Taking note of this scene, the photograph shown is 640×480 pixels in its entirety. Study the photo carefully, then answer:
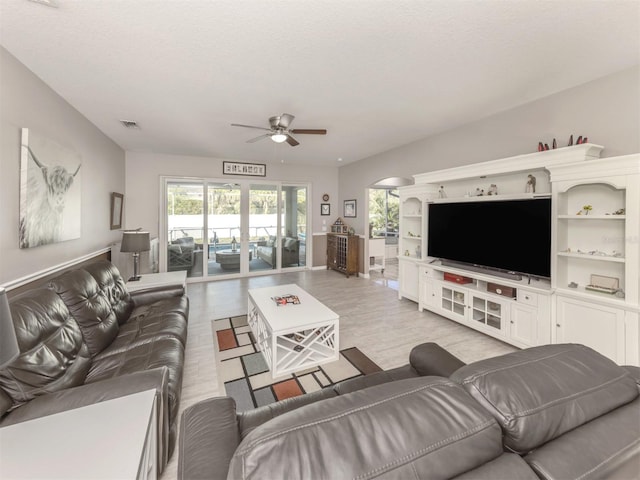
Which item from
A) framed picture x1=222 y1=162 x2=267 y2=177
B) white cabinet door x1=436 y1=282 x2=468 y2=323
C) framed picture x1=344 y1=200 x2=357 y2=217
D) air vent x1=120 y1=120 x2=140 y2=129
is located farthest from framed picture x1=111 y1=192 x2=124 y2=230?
white cabinet door x1=436 y1=282 x2=468 y2=323

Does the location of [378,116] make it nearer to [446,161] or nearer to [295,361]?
[446,161]

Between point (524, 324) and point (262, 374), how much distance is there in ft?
8.87

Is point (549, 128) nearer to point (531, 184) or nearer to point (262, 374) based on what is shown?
point (531, 184)

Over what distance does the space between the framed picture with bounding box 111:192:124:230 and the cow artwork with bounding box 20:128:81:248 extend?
4.70 feet

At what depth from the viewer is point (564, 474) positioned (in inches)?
23.7

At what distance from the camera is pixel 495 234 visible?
3193mm

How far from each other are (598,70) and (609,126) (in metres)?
0.51

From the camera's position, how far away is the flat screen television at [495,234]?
9.10ft

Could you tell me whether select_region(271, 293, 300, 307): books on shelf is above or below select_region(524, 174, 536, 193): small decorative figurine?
below

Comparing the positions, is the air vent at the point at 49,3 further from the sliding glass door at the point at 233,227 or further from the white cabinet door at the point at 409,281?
the white cabinet door at the point at 409,281

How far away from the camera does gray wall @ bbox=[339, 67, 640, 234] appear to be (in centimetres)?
242

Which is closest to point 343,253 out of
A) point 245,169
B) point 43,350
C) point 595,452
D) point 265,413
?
point 245,169

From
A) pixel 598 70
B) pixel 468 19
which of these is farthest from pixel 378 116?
pixel 598 70

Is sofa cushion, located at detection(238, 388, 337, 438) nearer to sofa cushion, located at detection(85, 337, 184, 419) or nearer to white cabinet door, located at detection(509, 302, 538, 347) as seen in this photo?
sofa cushion, located at detection(85, 337, 184, 419)
